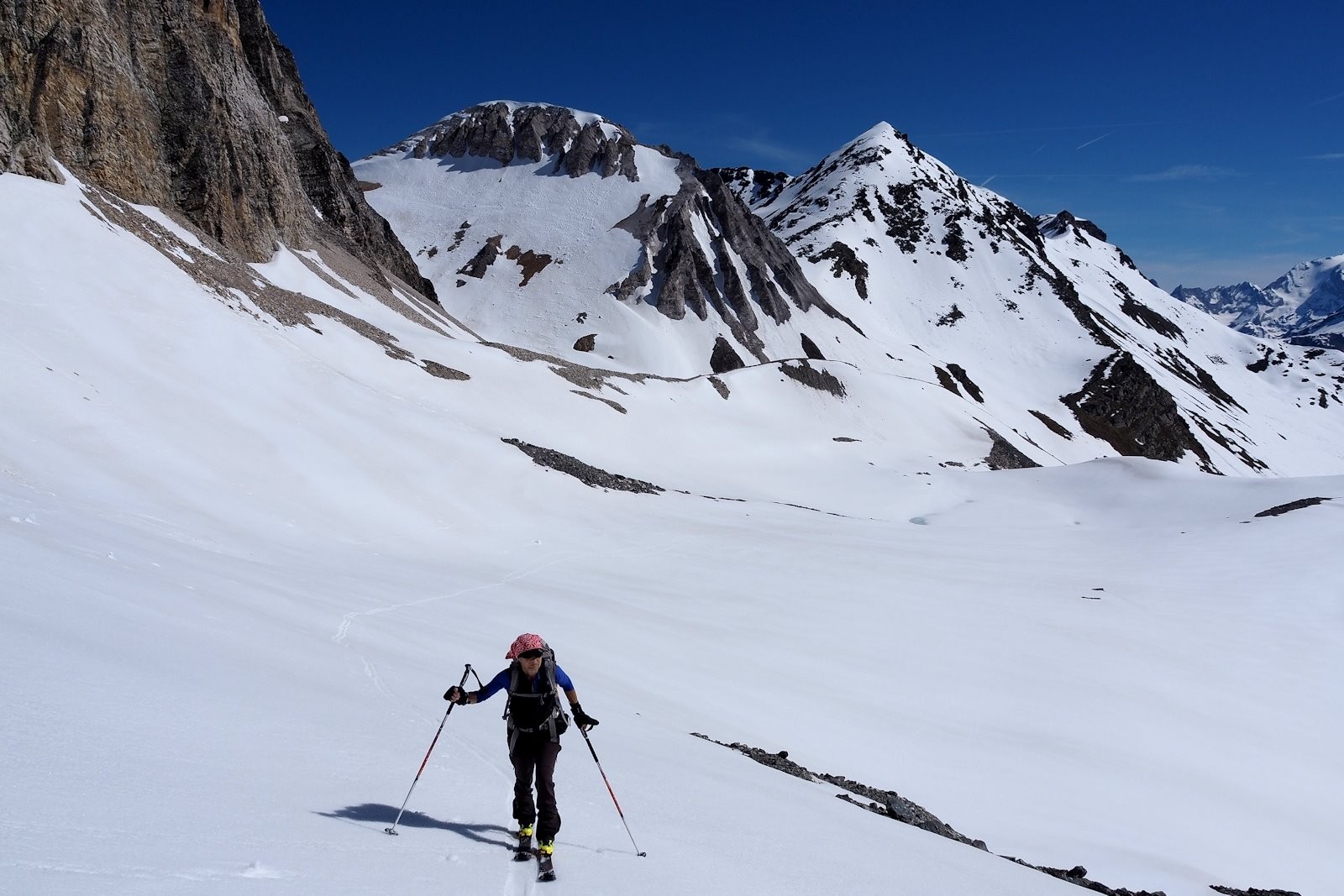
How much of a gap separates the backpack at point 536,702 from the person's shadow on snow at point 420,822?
1.89ft

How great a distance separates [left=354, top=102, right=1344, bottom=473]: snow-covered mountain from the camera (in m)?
79.3

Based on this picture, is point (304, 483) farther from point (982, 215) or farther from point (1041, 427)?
point (982, 215)

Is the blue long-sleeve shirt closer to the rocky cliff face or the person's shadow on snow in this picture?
the person's shadow on snow

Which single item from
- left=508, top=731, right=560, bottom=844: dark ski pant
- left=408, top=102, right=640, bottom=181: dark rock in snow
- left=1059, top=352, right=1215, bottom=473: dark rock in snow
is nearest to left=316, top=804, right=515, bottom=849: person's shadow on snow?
left=508, top=731, right=560, bottom=844: dark ski pant

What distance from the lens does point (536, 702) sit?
5.69 meters

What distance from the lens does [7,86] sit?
32.8 m

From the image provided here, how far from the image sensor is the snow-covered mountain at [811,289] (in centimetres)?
7931

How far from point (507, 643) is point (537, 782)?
7289 mm

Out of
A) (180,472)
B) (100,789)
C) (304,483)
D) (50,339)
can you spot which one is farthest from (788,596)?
(50,339)

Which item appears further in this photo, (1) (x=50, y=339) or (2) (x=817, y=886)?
(1) (x=50, y=339)

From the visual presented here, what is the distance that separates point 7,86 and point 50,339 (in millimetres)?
20834

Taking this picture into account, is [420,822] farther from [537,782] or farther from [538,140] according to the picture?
[538,140]

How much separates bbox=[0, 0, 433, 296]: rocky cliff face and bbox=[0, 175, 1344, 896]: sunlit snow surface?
8.05 m

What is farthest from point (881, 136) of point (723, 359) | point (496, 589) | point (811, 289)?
point (496, 589)
